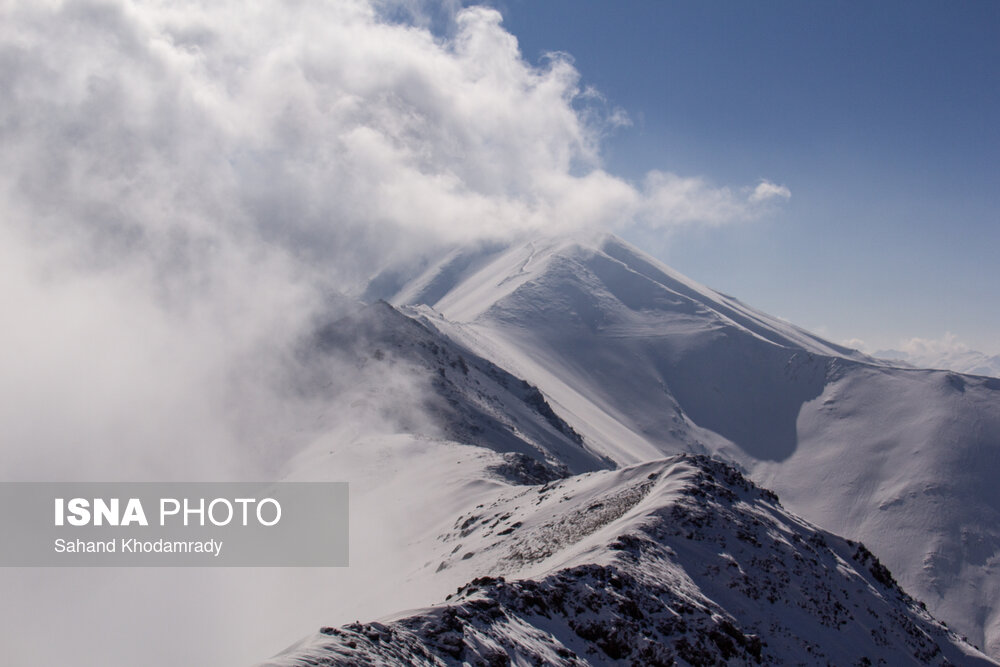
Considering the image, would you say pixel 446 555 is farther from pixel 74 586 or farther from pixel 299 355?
pixel 299 355

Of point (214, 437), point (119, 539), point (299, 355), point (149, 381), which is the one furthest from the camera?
point (149, 381)

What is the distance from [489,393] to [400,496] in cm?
4639

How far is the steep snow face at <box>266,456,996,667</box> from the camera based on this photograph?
18.0 meters

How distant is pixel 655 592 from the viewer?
912 inches

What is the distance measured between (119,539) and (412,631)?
128 ft

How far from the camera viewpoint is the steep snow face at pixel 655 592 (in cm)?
1795

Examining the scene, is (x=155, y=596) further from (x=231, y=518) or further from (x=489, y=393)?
(x=489, y=393)

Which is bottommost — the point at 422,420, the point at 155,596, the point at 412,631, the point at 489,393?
the point at 412,631

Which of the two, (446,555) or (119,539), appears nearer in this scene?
(446,555)

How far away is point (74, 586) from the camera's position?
1737 inches

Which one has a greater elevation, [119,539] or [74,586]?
[119,539]

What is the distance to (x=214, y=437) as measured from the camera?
83.8m

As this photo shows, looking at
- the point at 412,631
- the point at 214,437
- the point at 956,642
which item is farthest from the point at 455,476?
the point at 214,437

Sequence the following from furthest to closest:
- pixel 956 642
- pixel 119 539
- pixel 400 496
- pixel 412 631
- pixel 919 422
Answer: pixel 919 422
pixel 400 496
pixel 119 539
pixel 956 642
pixel 412 631
